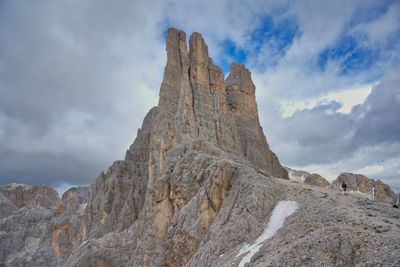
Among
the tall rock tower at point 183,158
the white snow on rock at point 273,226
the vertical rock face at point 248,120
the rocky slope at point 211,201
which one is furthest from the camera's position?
the vertical rock face at point 248,120

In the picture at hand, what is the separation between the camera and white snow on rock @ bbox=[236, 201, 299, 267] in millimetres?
23031

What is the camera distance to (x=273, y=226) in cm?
2598

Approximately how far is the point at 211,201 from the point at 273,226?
9574mm

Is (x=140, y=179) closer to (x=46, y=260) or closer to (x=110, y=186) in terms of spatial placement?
(x=110, y=186)

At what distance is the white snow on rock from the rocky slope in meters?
0.16

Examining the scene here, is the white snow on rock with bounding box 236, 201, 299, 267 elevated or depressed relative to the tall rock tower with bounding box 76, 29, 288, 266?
depressed

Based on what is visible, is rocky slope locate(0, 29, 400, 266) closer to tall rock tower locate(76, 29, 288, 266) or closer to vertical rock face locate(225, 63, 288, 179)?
tall rock tower locate(76, 29, 288, 266)

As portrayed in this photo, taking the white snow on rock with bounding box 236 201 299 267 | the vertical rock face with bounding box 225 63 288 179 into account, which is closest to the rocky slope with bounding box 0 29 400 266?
the white snow on rock with bounding box 236 201 299 267

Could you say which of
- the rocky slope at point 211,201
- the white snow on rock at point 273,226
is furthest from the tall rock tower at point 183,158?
the white snow on rock at point 273,226

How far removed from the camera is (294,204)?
90.7 feet

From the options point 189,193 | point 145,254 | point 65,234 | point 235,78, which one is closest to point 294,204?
point 189,193

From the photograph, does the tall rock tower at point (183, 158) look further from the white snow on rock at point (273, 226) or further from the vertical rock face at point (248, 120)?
the white snow on rock at point (273, 226)

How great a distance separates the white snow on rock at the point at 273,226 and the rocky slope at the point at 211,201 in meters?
0.16

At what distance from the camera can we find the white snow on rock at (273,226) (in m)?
23.0
